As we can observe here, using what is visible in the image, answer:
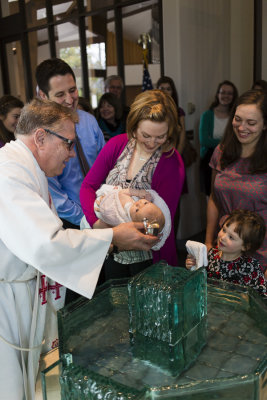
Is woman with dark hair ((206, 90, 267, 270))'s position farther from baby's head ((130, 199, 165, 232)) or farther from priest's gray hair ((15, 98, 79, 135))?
priest's gray hair ((15, 98, 79, 135))

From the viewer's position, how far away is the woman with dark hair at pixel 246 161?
7.87ft

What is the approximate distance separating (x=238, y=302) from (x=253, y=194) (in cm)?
85

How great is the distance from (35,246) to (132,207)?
692 millimetres

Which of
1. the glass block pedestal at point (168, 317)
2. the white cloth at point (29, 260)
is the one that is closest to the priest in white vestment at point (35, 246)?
the white cloth at point (29, 260)

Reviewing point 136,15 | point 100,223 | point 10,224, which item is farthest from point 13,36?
point 10,224

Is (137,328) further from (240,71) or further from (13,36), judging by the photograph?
(13,36)

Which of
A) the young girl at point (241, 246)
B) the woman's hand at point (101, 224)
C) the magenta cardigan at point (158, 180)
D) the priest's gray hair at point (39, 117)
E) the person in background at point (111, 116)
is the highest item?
the priest's gray hair at point (39, 117)

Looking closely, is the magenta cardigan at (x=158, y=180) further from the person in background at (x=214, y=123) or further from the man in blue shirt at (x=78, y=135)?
the person in background at (x=214, y=123)

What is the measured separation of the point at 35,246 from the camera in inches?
57.7

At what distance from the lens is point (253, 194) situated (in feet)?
7.87

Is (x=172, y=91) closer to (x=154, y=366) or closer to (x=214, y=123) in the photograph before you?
(x=214, y=123)

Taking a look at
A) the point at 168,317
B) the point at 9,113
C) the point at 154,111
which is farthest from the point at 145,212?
the point at 9,113

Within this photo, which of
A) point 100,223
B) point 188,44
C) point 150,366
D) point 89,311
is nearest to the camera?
point 150,366

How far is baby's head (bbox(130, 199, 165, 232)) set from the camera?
2033mm
